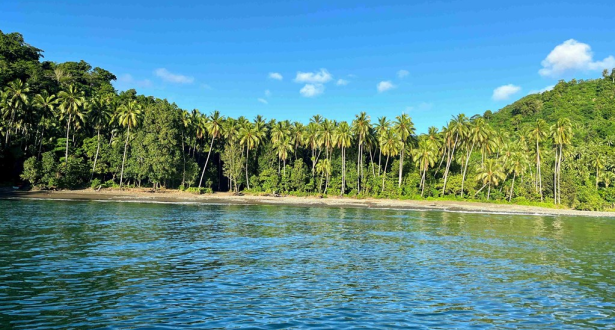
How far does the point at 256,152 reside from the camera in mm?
100625

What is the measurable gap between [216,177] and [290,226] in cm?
6293

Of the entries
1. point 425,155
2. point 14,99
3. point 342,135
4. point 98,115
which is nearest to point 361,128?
point 342,135

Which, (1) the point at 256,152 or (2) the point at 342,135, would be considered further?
(1) the point at 256,152

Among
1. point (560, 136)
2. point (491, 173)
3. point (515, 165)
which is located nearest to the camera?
point (560, 136)

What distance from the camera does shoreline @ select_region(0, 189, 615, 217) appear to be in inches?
2832

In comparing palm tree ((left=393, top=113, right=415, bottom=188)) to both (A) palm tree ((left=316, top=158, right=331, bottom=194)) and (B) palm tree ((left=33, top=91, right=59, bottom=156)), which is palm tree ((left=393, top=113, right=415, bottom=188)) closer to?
(A) palm tree ((left=316, top=158, right=331, bottom=194))

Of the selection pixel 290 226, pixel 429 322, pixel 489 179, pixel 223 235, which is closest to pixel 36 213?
pixel 223 235

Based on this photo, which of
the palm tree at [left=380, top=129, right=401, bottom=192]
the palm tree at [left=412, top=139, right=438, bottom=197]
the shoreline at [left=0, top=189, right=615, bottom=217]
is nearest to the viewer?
the shoreline at [left=0, top=189, right=615, bottom=217]

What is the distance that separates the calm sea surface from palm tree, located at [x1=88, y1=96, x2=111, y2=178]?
5326 cm

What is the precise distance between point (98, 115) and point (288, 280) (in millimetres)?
79316

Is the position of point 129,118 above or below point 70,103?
below

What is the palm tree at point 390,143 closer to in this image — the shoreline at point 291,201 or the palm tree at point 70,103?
the shoreline at point 291,201

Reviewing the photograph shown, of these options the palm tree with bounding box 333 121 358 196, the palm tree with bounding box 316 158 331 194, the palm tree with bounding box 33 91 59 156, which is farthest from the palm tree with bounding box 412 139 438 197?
the palm tree with bounding box 33 91 59 156

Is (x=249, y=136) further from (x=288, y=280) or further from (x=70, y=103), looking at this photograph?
(x=288, y=280)
